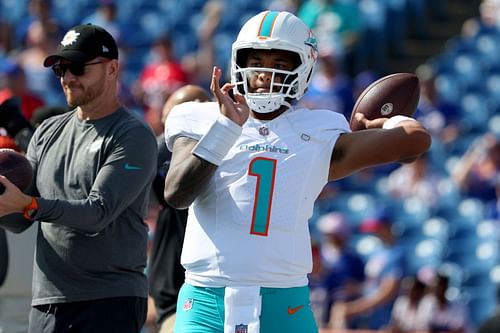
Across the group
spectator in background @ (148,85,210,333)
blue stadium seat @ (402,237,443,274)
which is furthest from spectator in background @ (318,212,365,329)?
spectator in background @ (148,85,210,333)

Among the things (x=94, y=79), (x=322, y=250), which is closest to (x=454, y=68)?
(x=322, y=250)

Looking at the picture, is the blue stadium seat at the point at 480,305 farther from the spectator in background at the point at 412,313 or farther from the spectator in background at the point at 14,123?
the spectator in background at the point at 14,123

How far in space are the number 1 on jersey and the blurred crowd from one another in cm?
197

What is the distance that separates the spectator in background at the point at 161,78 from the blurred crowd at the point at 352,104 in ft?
0.04

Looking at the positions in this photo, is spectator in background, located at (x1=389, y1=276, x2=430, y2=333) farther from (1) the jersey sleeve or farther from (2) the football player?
(1) the jersey sleeve

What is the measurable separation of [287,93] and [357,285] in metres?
5.19

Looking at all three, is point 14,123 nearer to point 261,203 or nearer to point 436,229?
point 261,203

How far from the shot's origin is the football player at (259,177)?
12.5ft

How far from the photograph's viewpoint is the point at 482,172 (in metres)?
9.67

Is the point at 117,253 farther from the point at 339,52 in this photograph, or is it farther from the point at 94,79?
the point at 339,52

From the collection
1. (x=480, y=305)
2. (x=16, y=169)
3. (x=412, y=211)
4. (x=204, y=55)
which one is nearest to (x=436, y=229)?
(x=412, y=211)

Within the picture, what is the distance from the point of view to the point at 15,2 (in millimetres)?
13719

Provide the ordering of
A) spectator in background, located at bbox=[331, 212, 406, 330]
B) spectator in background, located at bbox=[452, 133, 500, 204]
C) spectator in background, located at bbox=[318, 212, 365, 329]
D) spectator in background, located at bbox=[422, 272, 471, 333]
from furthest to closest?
spectator in background, located at bbox=[452, 133, 500, 204] → spectator in background, located at bbox=[318, 212, 365, 329] → spectator in background, located at bbox=[331, 212, 406, 330] → spectator in background, located at bbox=[422, 272, 471, 333]

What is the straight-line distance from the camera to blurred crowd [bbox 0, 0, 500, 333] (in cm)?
873
